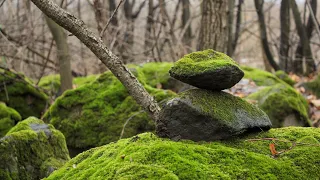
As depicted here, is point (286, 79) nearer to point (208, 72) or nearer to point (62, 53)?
point (62, 53)

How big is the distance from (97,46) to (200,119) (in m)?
1.11

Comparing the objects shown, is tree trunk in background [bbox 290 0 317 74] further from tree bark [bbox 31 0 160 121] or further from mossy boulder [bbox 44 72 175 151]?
tree bark [bbox 31 0 160 121]

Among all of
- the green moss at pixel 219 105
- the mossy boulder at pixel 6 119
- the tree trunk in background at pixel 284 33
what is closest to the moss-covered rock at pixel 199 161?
the green moss at pixel 219 105

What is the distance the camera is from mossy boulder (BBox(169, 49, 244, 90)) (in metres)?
3.04

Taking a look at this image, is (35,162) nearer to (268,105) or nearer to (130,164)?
(130,164)

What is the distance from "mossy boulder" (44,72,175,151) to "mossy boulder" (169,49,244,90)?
8.65ft

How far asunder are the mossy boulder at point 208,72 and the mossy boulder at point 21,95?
5502 millimetres

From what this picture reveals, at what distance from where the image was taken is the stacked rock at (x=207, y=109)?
295 cm

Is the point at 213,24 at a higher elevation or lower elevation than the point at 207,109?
higher

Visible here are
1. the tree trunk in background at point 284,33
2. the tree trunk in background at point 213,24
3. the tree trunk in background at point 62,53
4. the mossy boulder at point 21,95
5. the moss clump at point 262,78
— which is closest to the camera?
the tree trunk in background at point 213,24

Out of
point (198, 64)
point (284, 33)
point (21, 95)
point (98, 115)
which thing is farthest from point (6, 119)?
point (284, 33)

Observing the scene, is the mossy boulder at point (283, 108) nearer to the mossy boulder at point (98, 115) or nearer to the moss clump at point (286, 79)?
the mossy boulder at point (98, 115)

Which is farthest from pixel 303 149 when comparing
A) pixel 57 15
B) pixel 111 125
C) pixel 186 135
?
pixel 111 125

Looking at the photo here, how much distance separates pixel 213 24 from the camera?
6.74 meters
